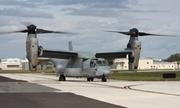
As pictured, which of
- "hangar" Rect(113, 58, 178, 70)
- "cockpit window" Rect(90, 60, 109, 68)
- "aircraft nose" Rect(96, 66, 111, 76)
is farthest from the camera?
"hangar" Rect(113, 58, 178, 70)

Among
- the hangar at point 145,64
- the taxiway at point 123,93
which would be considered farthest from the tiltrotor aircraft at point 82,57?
the hangar at point 145,64

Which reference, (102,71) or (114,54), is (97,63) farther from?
(114,54)

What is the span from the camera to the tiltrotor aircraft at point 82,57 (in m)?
33.7

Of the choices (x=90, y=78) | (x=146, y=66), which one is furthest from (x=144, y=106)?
(x=146, y=66)

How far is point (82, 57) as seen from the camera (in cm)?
3884

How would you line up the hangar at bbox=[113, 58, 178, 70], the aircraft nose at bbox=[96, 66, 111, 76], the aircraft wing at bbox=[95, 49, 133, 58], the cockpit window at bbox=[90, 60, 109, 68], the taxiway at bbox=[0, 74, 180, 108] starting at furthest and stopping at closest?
1. the hangar at bbox=[113, 58, 178, 70]
2. the aircraft wing at bbox=[95, 49, 133, 58]
3. the cockpit window at bbox=[90, 60, 109, 68]
4. the aircraft nose at bbox=[96, 66, 111, 76]
5. the taxiway at bbox=[0, 74, 180, 108]

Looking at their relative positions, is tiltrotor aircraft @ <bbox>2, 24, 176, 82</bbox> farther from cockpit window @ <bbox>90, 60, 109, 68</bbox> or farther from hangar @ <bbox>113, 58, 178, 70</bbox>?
hangar @ <bbox>113, 58, 178, 70</bbox>

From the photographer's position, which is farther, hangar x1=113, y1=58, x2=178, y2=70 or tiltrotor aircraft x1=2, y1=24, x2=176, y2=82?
hangar x1=113, y1=58, x2=178, y2=70

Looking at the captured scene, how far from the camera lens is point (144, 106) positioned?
15.4 metres

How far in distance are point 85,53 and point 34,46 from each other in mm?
7533

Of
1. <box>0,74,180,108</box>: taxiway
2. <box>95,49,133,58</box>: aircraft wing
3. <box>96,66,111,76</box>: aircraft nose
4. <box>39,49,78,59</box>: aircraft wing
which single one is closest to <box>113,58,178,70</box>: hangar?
<box>95,49,133,58</box>: aircraft wing

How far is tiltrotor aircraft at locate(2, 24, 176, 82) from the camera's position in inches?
1325

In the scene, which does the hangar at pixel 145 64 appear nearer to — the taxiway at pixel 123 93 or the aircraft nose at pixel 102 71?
the aircraft nose at pixel 102 71

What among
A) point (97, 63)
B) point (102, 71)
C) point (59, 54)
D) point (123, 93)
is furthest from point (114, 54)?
point (123, 93)
